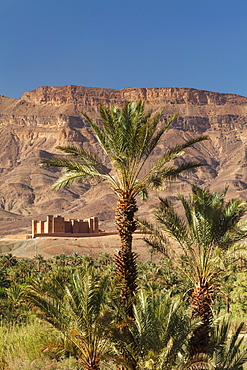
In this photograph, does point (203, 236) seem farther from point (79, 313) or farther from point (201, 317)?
point (79, 313)

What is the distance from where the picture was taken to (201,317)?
10.8m

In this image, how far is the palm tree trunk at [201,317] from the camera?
1080 centimetres

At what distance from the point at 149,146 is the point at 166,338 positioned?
15.0ft

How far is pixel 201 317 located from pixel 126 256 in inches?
84.3

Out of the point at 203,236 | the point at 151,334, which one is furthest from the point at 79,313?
the point at 203,236

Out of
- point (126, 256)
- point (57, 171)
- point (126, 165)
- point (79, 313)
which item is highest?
point (57, 171)

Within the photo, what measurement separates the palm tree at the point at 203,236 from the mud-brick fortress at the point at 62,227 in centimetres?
5770

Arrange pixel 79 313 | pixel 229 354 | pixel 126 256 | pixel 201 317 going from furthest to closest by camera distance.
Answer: pixel 229 354 < pixel 126 256 < pixel 201 317 < pixel 79 313

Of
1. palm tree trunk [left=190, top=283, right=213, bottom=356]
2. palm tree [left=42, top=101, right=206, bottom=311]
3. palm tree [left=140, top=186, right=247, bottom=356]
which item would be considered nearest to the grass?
palm tree [left=42, top=101, right=206, bottom=311]

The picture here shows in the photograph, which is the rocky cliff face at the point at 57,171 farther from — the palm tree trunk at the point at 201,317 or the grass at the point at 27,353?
the palm tree trunk at the point at 201,317

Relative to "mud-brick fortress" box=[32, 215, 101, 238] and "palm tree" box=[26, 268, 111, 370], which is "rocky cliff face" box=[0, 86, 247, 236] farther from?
"palm tree" box=[26, 268, 111, 370]

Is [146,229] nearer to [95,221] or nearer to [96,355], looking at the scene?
[96,355]

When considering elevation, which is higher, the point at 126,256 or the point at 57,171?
the point at 57,171

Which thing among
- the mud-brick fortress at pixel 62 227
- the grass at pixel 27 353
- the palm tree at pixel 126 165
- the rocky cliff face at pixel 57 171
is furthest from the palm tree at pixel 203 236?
the rocky cliff face at pixel 57 171
